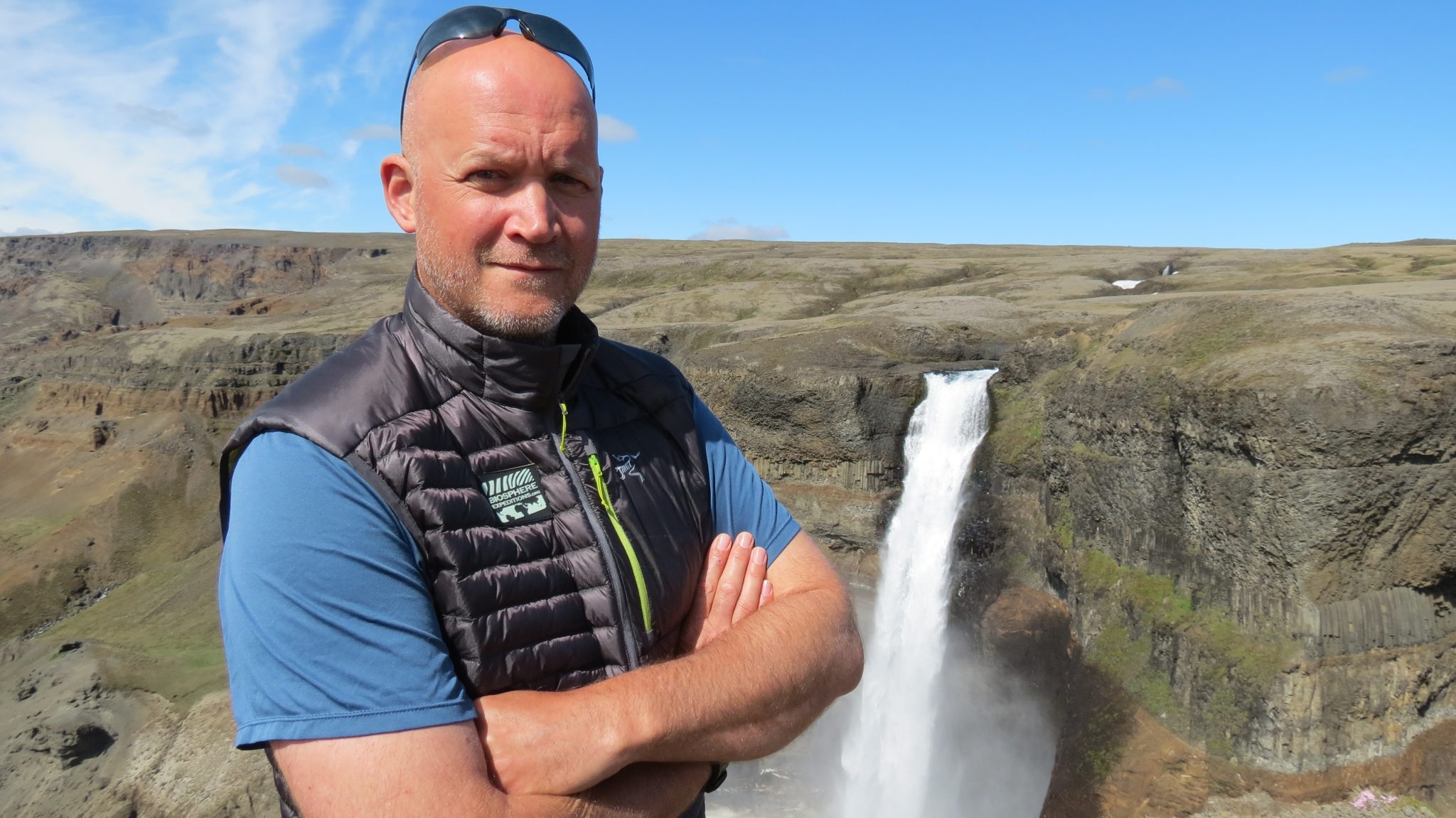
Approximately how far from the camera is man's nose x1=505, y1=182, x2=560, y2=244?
2801 millimetres

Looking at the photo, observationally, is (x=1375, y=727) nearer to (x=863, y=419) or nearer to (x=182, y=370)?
(x=863, y=419)

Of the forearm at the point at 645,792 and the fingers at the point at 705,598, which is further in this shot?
the fingers at the point at 705,598

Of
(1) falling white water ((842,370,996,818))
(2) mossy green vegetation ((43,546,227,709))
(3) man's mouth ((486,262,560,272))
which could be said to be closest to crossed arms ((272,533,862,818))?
(3) man's mouth ((486,262,560,272))

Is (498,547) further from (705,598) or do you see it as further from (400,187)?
(400,187)

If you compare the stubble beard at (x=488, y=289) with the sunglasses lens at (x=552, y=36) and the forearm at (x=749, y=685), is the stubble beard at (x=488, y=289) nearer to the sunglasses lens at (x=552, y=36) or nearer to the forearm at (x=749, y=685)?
the sunglasses lens at (x=552, y=36)

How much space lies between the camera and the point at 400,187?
10.1 feet

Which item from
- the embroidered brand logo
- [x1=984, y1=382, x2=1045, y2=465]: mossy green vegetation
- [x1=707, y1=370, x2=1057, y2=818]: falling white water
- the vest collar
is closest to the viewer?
the vest collar

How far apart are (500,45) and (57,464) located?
6203 cm

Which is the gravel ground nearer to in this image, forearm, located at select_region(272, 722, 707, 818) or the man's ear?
forearm, located at select_region(272, 722, 707, 818)

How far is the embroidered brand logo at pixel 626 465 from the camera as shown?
3.14m

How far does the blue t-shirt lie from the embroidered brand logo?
874 millimetres

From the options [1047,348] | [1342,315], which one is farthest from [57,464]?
[1342,315]

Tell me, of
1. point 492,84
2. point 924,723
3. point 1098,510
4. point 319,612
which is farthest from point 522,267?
point 924,723

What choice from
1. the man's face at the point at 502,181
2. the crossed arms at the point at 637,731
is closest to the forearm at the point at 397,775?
the crossed arms at the point at 637,731
